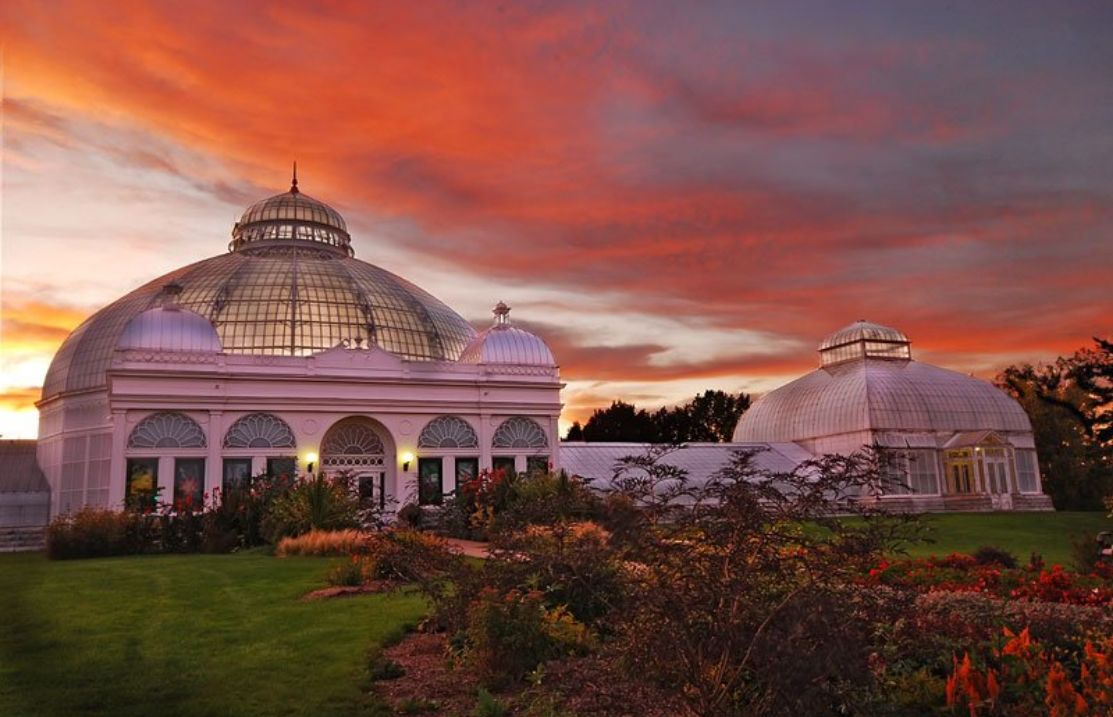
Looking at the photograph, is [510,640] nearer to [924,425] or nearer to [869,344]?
[924,425]

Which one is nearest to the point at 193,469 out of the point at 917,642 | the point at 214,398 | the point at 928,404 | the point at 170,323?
the point at 214,398

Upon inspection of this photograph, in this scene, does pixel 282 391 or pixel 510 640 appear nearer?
pixel 510 640

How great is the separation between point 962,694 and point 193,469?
3184cm

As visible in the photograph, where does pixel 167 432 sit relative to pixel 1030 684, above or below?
above

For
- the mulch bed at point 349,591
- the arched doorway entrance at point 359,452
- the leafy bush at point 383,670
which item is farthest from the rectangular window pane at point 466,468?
the leafy bush at point 383,670

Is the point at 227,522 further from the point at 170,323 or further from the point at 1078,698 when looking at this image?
the point at 1078,698

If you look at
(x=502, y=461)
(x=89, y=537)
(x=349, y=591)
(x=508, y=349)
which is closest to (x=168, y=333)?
(x=89, y=537)

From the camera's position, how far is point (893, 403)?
159 feet

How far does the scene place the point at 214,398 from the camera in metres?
34.0

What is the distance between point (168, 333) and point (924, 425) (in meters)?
41.0

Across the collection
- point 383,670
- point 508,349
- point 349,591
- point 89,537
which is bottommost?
point 383,670

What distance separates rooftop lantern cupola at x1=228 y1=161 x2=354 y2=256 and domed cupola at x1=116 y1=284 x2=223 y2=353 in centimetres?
1392

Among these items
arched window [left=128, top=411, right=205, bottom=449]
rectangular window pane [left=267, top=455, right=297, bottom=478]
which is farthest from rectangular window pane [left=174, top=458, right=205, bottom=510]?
rectangular window pane [left=267, top=455, right=297, bottom=478]

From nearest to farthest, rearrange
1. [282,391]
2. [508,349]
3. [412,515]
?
[412,515], [282,391], [508,349]
